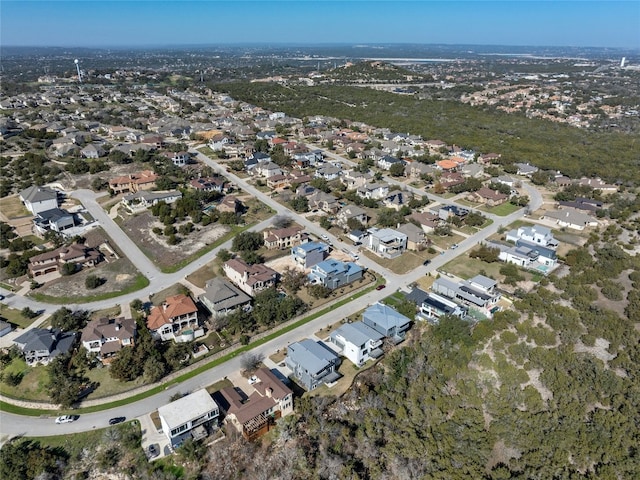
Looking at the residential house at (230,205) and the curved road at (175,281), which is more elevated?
the residential house at (230,205)

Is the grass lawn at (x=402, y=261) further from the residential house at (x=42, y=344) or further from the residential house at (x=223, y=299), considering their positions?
the residential house at (x=42, y=344)

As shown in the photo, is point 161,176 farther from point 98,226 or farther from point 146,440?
point 146,440

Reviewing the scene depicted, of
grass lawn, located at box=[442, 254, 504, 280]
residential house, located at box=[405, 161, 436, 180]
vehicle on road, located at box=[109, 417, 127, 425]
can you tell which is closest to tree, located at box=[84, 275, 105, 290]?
vehicle on road, located at box=[109, 417, 127, 425]

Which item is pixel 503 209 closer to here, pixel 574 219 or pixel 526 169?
pixel 574 219

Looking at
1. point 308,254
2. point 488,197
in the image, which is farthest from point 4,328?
point 488,197

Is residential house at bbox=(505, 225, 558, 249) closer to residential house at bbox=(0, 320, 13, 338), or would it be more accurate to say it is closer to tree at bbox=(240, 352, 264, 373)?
tree at bbox=(240, 352, 264, 373)

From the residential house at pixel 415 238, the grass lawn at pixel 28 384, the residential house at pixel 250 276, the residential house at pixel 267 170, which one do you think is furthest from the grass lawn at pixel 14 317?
the residential house at pixel 267 170
